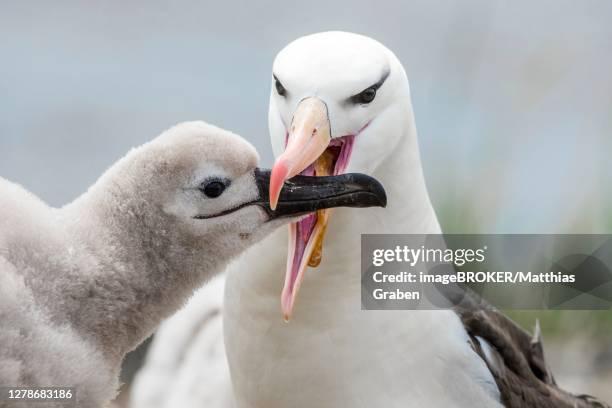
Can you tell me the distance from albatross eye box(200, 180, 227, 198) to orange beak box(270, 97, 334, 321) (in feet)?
0.33

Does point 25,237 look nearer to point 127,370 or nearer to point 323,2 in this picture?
point 127,370

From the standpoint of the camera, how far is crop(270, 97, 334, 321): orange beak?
169cm

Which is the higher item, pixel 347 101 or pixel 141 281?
pixel 347 101

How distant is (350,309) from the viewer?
2127mm

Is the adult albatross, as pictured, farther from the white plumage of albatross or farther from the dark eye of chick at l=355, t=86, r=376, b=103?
the white plumage of albatross

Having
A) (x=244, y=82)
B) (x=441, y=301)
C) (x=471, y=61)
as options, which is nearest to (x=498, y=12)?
(x=471, y=61)

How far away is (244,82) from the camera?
4488mm

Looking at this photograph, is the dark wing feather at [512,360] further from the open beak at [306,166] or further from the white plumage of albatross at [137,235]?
the white plumage of albatross at [137,235]

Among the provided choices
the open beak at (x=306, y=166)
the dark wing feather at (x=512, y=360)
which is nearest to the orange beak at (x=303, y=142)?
the open beak at (x=306, y=166)

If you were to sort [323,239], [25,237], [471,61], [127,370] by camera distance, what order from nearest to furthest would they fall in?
[25,237], [323,239], [127,370], [471,61]

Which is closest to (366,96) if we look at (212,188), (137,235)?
(212,188)

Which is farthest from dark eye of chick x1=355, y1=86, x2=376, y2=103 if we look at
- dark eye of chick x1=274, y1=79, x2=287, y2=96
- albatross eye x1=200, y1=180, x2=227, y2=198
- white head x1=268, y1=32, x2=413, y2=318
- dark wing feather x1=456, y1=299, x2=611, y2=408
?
dark wing feather x1=456, y1=299, x2=611, y2=408

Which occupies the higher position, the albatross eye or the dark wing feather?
the albatross eye

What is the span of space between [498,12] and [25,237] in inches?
124
